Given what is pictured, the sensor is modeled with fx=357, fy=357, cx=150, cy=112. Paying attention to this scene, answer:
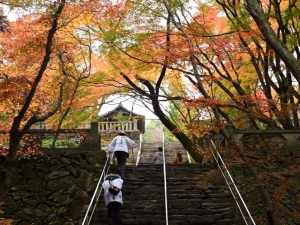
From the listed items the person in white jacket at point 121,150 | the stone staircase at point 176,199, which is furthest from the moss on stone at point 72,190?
the person in white jacket at point 121,150

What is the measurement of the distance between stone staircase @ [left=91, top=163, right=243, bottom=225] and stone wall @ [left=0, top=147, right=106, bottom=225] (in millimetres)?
951

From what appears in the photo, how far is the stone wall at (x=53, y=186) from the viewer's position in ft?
36.0

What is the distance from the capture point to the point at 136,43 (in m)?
12.4

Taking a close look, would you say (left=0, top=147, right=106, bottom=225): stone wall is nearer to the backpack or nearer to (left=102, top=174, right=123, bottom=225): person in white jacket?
(left=102, top=174, right=123, bottom=225): person in white jacket

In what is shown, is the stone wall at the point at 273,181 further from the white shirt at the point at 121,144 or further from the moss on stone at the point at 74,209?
the moss on stone at the point at 74,209

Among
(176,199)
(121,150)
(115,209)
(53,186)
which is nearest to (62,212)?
(53,186)

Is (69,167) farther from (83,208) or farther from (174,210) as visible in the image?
(174,210)

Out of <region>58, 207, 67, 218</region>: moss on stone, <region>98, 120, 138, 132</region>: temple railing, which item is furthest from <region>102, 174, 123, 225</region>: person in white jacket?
<region>98, 120, 138, 132</region>: temple railing

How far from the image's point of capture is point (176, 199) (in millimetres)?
10180

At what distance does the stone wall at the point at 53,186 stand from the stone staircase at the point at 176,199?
95 centimetres

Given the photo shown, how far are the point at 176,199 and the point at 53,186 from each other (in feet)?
13.8

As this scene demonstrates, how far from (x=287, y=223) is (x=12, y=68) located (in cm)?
1073

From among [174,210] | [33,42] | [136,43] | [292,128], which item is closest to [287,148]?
[292,128]

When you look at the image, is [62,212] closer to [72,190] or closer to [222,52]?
[72,190]
